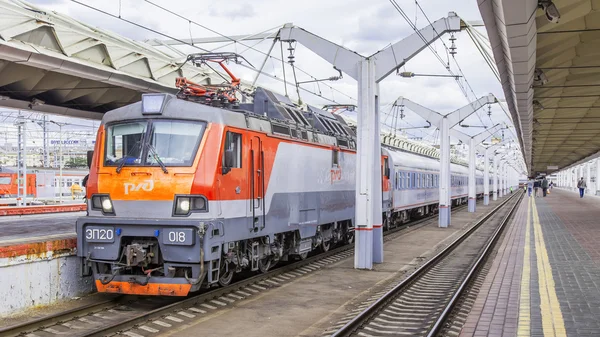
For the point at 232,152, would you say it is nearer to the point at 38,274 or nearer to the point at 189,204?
the point at 189,204

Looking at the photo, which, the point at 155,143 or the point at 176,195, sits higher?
the point at 155,143

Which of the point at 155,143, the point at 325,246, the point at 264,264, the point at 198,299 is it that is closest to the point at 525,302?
the point at 198,299

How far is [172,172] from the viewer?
10.1 metres

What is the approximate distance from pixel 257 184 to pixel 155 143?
2.30 metres

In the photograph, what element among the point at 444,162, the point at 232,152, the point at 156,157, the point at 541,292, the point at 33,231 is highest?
the point at 444,162

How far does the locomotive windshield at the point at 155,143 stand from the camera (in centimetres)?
1021

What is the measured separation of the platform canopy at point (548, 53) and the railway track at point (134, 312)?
6427 millimetres

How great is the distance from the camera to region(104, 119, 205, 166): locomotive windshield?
1021 centimetres

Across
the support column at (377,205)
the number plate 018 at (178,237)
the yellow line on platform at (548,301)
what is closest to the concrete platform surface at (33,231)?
the number plate 018 at (178,237)

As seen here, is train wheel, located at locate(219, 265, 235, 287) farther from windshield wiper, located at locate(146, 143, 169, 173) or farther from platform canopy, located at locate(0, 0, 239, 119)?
platform canopy, located at locate(0, 0, 239, 119)

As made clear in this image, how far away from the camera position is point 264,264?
43.9 ft

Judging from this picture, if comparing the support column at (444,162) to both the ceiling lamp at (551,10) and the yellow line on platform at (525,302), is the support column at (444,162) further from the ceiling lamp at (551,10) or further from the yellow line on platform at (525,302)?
the ceiling lamp at (551,10)

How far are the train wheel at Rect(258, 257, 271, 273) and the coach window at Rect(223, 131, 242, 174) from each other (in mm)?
2698

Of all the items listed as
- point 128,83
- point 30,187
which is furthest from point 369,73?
point 30,187
